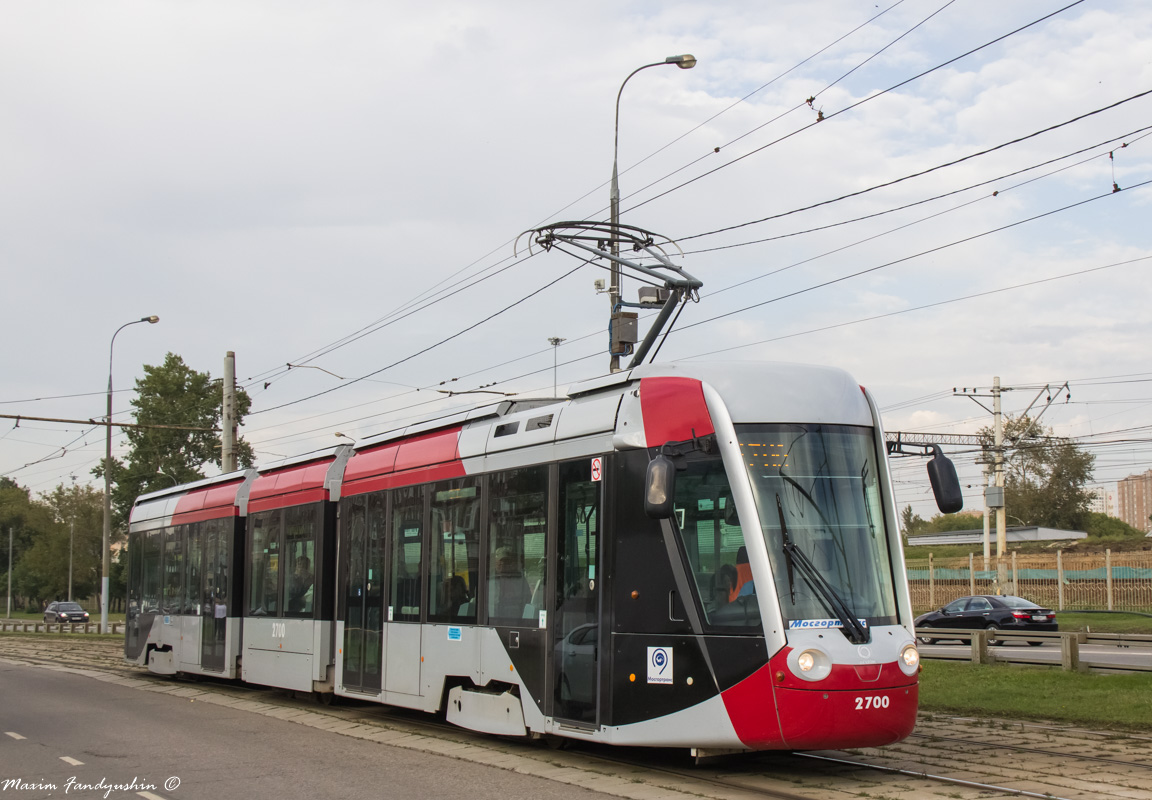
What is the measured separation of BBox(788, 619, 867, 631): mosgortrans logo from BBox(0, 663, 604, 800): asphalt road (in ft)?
6.24

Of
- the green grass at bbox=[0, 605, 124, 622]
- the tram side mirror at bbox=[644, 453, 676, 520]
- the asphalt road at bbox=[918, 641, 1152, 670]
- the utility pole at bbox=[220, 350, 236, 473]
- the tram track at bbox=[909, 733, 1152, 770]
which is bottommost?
the green grass at bbox=[0, 605, 124, 622]

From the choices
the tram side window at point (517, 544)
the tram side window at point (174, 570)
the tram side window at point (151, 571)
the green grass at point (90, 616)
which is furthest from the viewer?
the green grass at point (90, 616)

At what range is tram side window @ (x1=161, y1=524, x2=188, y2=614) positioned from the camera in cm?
2052

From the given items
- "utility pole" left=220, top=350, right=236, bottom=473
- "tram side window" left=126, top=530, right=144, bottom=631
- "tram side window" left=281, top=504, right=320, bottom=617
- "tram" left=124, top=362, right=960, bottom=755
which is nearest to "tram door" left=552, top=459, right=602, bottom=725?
"tram" left=124, top=362, right=960, bottom=755

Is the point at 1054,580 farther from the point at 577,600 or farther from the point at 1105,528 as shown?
the point at 1105,528

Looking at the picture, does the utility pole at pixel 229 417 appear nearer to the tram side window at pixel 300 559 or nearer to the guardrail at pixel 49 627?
the tram side window at pixel 300 559

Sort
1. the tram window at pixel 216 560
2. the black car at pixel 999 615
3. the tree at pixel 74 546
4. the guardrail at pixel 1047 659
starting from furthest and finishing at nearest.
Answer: the tree at pixel 74 546, the black car at pixel 999 615, the tram window at pixel 216 560, the guardrail at pixel 1047 659

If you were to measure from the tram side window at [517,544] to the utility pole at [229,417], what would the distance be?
17891 mm

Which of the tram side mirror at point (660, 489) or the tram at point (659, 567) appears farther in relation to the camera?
the tram at point (659, 567)

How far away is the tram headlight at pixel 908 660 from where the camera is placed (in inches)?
351

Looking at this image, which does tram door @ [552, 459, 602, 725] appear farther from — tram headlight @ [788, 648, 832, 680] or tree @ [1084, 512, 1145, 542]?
tree @ [1084, 512, 1145, 542]

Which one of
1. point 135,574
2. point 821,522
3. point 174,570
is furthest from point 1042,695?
point 135,574

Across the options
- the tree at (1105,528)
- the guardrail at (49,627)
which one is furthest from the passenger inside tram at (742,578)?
the tree at (1105,528)

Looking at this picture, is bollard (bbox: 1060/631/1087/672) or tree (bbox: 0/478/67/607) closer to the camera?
bollard (bbox: 1060/631/1087/672)
